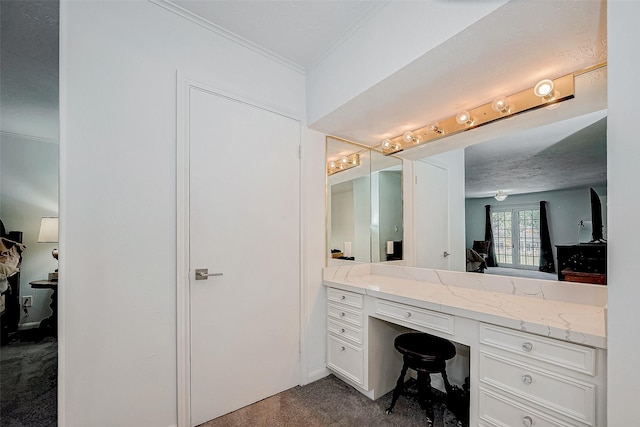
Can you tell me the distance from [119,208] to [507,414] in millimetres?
2175

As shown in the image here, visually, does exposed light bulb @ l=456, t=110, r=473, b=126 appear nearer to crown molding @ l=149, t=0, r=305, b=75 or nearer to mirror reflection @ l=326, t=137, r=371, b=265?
mirror reflection @ l=326, t=137, r=371, b=265

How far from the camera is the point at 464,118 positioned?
192cm

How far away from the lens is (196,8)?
1.65 m

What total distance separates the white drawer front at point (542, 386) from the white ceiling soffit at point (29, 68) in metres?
2.38

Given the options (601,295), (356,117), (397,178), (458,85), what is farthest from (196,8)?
(601,295)

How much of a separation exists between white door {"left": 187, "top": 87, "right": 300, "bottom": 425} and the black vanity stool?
831 mm

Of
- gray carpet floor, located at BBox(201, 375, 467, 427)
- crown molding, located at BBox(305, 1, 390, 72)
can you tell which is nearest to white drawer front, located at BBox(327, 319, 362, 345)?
gray carpet floor, located at BBox(201, 375, 467, 427)

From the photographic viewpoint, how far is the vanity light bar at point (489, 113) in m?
1.54

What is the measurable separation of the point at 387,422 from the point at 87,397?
1.66 meters

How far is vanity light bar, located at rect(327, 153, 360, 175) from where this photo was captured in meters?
2.42

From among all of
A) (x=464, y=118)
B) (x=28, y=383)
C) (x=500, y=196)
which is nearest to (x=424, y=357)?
(x=500, y=196)

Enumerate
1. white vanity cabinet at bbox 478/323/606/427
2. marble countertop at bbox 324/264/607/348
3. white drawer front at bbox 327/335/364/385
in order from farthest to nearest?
white drawer front at bbox 327/335/364/385 < marble countertop at bbox 324/264/607/348 < white vanity cabinet at bbox 478/323/606/427

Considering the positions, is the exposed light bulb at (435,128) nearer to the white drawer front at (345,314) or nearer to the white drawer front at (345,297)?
the white drawer front at (345,297)

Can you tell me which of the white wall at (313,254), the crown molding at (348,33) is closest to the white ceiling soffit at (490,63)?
the white wall at (313,254)
